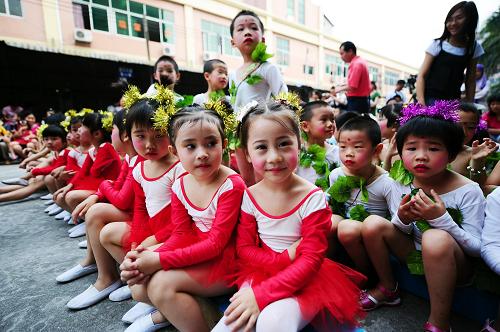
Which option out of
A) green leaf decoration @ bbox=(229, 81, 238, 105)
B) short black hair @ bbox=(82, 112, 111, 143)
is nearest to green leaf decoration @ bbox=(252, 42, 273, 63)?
green leaf decoration @ bbox=(229, 81, 238, 105)

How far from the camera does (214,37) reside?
15773mm

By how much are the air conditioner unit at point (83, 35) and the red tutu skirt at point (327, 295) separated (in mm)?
13031

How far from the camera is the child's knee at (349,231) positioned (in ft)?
5.53

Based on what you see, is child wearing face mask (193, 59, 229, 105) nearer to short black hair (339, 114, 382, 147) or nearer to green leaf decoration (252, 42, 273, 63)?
green leaf decoration (252, 42, 273, 63)

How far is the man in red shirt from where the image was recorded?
452 centimetres

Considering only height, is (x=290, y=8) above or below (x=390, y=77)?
above

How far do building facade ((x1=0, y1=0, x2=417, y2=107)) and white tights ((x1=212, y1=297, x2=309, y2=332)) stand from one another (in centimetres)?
969

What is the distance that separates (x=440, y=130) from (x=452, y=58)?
5.51 ft

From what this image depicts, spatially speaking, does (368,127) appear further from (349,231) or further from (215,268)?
(215,268)

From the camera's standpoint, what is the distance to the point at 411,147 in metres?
1.54

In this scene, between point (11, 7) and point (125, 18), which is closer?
point (11, 7)

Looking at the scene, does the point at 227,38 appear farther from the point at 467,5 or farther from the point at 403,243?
the point at 403,243

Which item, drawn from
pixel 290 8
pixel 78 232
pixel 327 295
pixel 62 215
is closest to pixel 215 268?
pixel 327 295

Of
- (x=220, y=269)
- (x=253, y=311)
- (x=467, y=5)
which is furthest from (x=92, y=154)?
(x=467, y=5)
